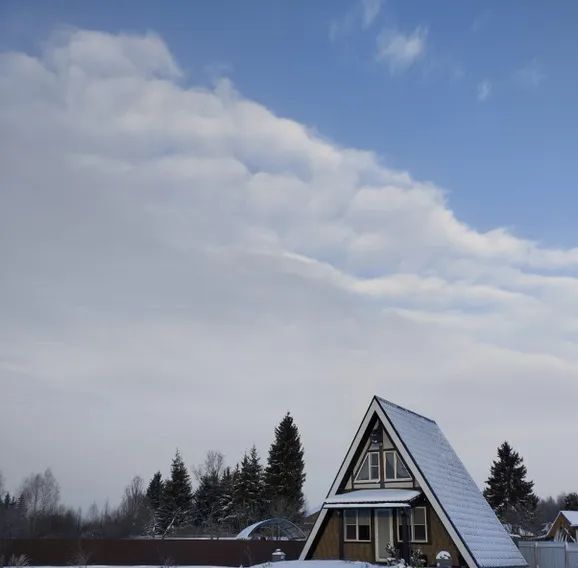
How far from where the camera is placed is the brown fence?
1647 inches

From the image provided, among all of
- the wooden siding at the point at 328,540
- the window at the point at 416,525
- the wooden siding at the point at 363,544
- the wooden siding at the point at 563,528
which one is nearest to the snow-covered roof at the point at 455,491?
the wooden siding at the point at 363,544

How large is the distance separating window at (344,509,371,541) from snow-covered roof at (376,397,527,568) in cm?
369

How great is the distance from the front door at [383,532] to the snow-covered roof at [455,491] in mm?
2718

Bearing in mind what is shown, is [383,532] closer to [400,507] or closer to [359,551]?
[359,551]

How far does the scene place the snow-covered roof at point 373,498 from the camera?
27547 mm

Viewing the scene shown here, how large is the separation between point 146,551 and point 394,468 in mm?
20737

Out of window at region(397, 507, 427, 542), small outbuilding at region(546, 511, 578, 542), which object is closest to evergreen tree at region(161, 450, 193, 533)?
small outbuilding at region(546, 511, 578, 542)

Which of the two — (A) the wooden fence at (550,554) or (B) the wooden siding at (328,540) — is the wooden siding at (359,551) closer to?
(B) the wooden siding at (328,540)

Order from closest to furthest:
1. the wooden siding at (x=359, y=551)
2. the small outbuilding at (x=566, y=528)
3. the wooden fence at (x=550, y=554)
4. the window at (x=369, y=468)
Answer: the wooden siding at (x=359, y=551), the window at (x=369, y=468), the wooden fence at (x=550, y=554), the small outbuilding at (x=566, y=528)

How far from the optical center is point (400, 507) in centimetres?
2780

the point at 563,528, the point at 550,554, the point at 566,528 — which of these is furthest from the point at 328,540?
the point at 563,528

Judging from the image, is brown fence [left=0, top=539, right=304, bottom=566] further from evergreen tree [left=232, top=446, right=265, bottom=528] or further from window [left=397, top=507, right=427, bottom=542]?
evergreen tree [left=232, top=446, right=265, bottom=528]

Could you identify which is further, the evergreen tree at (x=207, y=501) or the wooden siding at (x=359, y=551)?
the evergreen tree at (x=207, y=501)

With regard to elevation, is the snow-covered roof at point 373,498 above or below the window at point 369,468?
below
